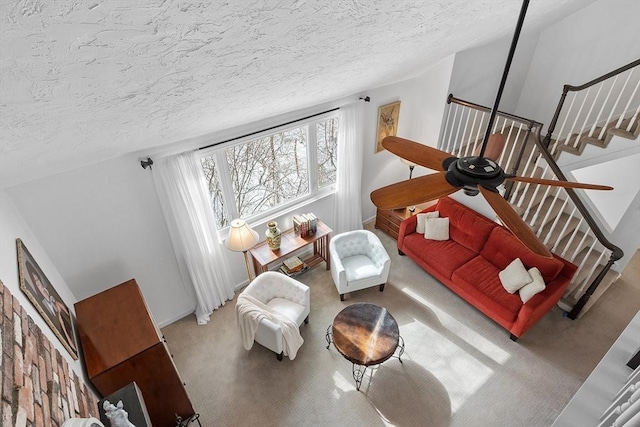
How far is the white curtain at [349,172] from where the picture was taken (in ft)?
14.0

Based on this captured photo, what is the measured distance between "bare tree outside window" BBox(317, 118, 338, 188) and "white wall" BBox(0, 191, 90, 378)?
9.63ft

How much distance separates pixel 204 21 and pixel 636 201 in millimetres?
4865

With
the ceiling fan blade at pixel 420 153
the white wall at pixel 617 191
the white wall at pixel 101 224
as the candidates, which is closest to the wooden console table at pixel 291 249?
the white wall at pixel 101 224

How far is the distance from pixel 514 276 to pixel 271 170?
9.44 feet

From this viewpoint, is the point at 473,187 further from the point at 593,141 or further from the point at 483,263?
the point at 593,141

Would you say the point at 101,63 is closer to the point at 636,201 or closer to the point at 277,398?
the point at 277,398

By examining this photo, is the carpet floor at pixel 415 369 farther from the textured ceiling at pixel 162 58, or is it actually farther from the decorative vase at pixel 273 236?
the textured ceiling at pixel 162 58

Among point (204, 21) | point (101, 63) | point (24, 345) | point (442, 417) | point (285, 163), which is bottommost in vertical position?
point (442, 417)

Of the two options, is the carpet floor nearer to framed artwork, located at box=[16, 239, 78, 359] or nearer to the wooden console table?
the wooden console table

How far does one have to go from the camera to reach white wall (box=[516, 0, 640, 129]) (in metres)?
4.44

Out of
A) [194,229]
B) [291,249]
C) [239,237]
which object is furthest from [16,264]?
[291,249]

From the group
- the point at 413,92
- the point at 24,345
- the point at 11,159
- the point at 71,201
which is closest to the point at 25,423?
the point at 24,345

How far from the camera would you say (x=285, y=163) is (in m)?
4.30

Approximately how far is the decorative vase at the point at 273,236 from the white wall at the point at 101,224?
1.03m
